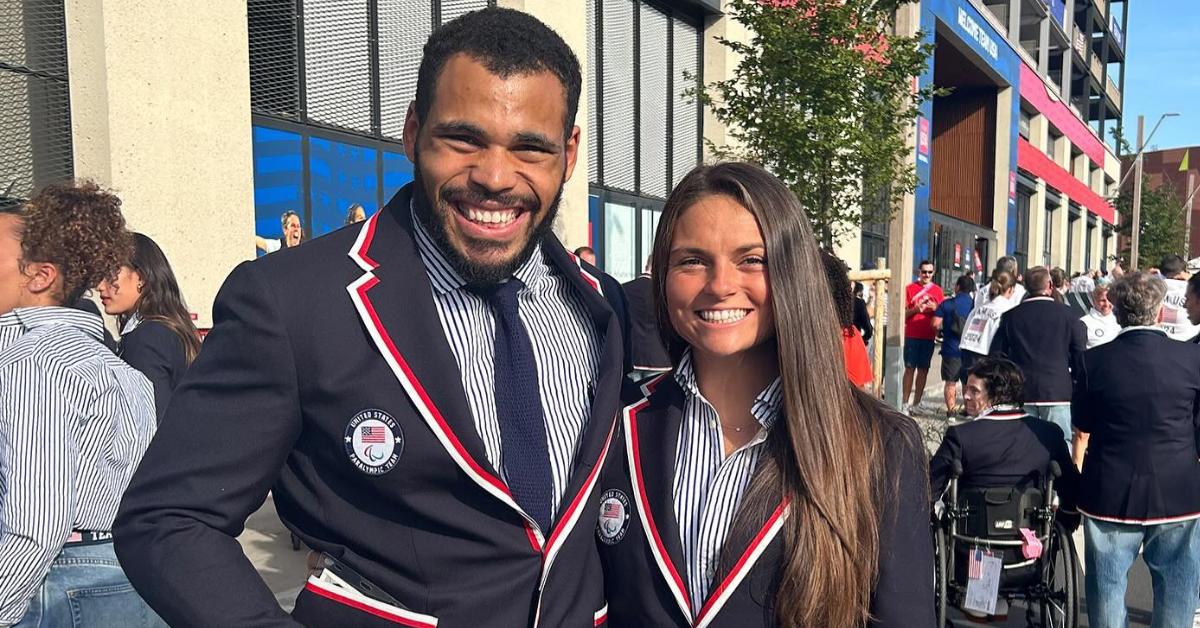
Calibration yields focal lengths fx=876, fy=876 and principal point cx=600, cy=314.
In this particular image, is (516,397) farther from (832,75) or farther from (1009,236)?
(1009,236)

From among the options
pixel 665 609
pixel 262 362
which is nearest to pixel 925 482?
pixel 665 609

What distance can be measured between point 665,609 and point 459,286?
0.80 m

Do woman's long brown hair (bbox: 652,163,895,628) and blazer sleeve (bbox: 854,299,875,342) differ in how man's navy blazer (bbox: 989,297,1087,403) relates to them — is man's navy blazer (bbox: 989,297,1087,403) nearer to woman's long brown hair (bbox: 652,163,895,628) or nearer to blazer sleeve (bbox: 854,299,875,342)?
blazer sleeve (bbox: 854,299,875,342)

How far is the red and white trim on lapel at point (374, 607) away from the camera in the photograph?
1599 millimetres

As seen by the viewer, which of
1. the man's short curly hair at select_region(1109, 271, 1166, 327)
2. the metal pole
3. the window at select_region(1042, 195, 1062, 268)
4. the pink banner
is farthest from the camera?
the window at select_region(1042, 195, 1062, 268)

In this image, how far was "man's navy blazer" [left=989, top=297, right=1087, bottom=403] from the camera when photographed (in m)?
7.17

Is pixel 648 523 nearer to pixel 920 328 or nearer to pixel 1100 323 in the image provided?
pixel 1100 323

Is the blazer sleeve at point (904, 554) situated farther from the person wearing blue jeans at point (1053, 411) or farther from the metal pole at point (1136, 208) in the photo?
the metal pole at point (1136, 208)

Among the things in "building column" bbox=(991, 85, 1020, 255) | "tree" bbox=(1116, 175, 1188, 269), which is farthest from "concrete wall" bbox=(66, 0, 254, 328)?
"tree" bbox=(1116, 175, 1188, 269)

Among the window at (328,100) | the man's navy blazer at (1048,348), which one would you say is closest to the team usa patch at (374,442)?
the man's navy blazer at (1048,348)

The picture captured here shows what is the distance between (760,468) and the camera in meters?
1.85

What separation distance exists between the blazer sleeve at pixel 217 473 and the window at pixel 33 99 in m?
5.68

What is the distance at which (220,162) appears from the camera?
22.5 feet

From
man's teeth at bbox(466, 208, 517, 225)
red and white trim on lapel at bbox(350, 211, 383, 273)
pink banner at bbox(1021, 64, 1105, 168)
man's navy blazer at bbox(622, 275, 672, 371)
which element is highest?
pink banner at bbox(1021, 64, 1105, 168)
